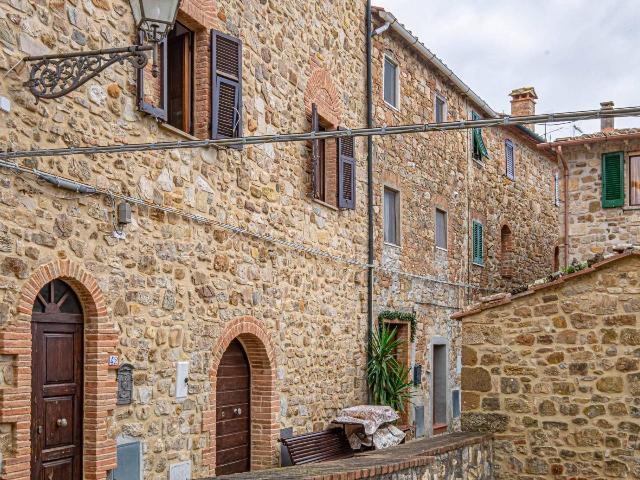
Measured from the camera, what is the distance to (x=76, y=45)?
758cm

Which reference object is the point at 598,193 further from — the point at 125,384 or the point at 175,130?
the point at 125,384

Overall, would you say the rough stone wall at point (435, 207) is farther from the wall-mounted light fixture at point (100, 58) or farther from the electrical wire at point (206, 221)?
the wall-mounted light fixture at point (100, 58)

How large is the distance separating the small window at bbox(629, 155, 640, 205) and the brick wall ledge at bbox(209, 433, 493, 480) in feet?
26.9

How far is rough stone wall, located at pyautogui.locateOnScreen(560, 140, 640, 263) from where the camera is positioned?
16531 millimetres

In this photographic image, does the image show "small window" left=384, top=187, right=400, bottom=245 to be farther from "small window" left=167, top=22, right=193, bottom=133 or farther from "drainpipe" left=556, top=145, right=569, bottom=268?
"small window" left=167, top=22, right=193, bottom=133

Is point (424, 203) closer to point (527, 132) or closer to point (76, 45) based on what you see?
point (527, 132)

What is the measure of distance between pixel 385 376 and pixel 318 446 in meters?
2.50

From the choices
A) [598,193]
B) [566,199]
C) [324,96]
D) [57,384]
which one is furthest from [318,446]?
[598,193]

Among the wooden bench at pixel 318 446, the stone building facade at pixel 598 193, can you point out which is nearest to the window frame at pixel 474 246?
the stone building facade at pixel 598 193

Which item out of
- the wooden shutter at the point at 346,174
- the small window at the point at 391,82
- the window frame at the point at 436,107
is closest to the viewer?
the wooden shutter at the point at 346,174

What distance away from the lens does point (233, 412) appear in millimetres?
10453

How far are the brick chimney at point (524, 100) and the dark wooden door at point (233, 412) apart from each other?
593 inches

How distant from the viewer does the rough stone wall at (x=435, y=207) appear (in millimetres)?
14969

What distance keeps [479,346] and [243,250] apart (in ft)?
10.3
